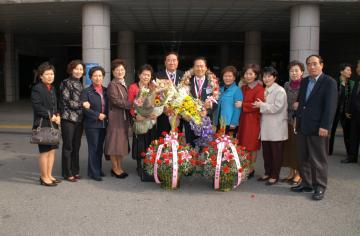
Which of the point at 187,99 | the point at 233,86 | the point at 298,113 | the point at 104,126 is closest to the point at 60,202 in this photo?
the point at 104,126

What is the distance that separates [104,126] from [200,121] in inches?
58.3

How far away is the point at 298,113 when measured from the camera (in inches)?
198

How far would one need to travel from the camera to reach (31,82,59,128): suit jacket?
504cm

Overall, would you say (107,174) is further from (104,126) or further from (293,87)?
(293,87)

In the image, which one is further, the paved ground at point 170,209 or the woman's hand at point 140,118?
the woman's hand at point 140,118

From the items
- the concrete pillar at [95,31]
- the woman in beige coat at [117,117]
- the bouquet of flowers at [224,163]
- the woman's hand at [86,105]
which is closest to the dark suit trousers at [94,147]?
the woman in beige coat at [117,117]

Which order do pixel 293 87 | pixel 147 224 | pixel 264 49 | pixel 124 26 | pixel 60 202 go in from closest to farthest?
pixel 147 224 → pixel 60 202 → pixel 293 87 → pixel 124 26 → pixel 264 49

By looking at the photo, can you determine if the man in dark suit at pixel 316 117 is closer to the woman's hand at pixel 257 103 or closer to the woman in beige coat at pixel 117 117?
the woman's hand at pixel 257 103

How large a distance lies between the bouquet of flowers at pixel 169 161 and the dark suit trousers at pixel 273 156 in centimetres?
119

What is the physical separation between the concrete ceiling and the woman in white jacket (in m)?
6.09

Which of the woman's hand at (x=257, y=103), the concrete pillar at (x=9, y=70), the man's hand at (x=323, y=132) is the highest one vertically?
the concrete pillar at (x=9, y=70)

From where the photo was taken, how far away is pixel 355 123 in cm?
695

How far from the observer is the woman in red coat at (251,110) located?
17.9ft

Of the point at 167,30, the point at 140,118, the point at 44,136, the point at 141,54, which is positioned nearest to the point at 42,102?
the point at 44,136
